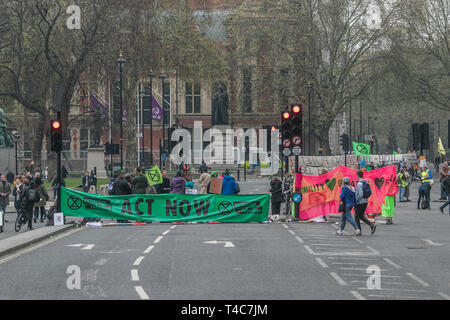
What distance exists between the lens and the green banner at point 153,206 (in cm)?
2853

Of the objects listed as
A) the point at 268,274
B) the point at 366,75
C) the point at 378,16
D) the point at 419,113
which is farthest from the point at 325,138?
the point at 268,274

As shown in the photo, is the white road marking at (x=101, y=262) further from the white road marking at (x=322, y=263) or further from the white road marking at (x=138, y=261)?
the white road marking at (x=322, y=263)

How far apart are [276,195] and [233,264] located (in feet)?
41.5

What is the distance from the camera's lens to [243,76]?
7056 centimetres

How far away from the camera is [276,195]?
29.4 metres

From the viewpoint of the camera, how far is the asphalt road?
43.3 ft

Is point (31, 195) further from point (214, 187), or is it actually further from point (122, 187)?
point (214, 187)

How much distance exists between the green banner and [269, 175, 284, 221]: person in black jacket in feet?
1.87

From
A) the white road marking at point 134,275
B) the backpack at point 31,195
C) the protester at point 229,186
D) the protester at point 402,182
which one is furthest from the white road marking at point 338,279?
the protester at point 402,182

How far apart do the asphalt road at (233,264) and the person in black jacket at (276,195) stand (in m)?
2.88

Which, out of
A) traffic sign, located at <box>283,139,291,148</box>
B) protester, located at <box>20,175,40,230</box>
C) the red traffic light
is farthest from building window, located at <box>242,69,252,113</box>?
protester, located at <box>20,175,40,230</box>

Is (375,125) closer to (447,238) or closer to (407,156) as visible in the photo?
(407,156)

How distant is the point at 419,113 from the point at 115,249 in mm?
86627

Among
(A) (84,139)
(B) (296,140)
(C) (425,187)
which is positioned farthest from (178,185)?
(A) (84,139)
